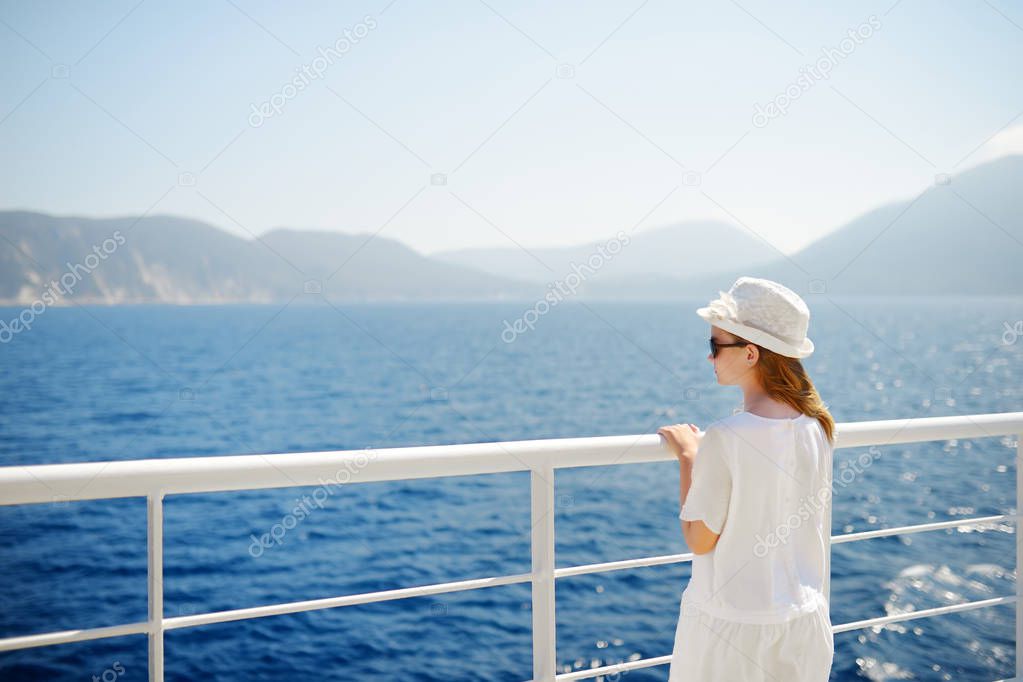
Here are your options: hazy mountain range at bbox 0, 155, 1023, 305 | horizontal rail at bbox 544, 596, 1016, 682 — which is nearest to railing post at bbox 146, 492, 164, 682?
horizontal rail at bbox 544, 596, 1016, 682

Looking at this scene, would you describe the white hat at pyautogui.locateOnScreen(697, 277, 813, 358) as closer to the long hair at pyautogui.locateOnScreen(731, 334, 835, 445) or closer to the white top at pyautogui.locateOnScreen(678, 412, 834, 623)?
the long hair at pyautogui.locateOnScreen(731, 334, 835, 445)

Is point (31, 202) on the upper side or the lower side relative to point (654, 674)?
upper

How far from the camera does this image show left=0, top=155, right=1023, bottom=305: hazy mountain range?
3056 inches

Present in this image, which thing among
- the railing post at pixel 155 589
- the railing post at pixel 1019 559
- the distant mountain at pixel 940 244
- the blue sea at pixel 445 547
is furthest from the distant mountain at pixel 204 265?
the railing post at pixel 155 589

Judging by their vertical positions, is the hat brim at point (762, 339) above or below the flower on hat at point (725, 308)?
below

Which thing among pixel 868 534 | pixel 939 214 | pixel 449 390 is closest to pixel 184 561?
pixel 868 534

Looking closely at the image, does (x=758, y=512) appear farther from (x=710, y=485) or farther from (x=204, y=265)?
(x=204, y=265)

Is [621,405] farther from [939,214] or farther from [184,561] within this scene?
[939,214]

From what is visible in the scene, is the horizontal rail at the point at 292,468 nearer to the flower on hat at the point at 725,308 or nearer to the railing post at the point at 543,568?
the railing post at the point at 543,568

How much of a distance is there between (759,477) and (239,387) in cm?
4332

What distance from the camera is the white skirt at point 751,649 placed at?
157cm

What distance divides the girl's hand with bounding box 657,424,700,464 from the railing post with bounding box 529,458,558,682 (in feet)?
0.89

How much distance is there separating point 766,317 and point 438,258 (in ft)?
351

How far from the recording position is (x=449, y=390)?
36.7 m
